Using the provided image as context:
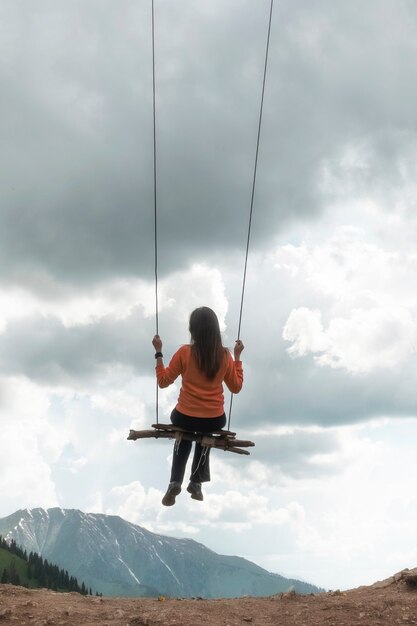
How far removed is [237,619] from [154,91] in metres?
11.1

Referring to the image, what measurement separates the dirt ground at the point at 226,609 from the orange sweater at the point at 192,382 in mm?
4099

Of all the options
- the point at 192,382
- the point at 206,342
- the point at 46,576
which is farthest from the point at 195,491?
the point at 46,576

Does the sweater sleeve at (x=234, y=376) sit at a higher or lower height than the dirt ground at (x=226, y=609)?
higher

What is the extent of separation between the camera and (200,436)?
15156 mm

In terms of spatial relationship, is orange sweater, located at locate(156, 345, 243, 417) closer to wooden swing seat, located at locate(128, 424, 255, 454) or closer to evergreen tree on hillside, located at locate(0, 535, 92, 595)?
wooden swing seat, located at locate(128, 424, 255, 454)

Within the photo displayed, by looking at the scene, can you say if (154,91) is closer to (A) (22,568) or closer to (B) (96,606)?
(B) (96,606)

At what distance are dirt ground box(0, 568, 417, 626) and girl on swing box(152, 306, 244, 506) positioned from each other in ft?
7.74

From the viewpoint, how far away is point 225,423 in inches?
607

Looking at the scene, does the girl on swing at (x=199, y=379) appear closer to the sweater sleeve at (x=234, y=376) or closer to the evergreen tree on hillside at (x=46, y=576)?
the sweater sleeve at (x=234, y=376)

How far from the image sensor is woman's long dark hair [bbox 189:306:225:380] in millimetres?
14602

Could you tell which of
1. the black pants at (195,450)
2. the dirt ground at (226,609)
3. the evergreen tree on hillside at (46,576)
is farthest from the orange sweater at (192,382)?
the evergreen tree on hillside at (46,576)

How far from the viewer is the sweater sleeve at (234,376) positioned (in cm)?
1511

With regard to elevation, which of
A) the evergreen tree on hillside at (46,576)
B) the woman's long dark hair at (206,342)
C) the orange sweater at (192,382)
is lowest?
A: the orange sweater at (192,382)

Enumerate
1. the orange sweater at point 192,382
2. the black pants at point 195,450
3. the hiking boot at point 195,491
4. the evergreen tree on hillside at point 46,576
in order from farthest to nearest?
the evergreen tree on hillside at point 46,576 < the hiking boot at point 195,491 < the black pants at point 195,450 < the orange sweater at point 192,382
